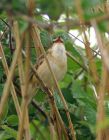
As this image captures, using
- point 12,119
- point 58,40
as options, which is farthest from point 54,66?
point 12,119

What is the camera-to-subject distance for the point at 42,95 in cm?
252

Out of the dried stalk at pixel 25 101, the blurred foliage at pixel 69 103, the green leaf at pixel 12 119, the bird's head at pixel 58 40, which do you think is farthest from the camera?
the bird's head at pixel 58 40

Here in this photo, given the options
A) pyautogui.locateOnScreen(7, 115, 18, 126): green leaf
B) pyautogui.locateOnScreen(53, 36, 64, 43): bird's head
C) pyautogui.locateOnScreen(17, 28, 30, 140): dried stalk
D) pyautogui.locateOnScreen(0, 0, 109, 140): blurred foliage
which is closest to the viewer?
pyautogui.locateOnScreen(17, 28, 30, 140): dried stalk

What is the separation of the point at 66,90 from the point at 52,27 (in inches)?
54.6

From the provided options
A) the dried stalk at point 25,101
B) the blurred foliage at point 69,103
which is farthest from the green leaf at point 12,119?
the dried stalk at point 25,101

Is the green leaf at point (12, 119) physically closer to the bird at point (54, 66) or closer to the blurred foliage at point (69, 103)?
the blurred foliage at point (69, 103)

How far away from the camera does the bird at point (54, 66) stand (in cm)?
245

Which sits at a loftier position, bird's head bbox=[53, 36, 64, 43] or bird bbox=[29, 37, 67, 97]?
bird's head bbox=[53, 36, 64, 43]

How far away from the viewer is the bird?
2453 mm

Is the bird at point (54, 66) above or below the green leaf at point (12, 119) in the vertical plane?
above

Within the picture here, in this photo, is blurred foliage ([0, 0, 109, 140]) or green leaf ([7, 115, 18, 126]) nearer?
blurred foliage ([0, 0, 109, 140])

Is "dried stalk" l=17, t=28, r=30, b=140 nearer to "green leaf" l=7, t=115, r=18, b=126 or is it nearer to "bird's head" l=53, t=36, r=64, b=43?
"green leaf" l=7, t=115, r=18, b=126

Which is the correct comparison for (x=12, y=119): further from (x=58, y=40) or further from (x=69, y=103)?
(x=58, y=40)

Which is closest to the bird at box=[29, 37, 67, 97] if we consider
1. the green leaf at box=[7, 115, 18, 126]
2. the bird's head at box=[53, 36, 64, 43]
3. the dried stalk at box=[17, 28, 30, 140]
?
the bird's head at box=[53, 36, 64, 43]
